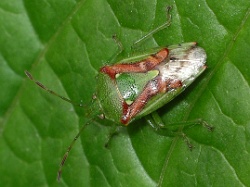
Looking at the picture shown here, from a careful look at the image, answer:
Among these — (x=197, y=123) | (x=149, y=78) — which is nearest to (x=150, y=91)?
(x=149, y=78)

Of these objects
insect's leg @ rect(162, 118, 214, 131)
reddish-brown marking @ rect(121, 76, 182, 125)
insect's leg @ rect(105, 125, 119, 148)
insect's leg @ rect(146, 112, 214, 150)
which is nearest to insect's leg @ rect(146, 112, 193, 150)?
insect's leg @ rect(146, 112, 214, 150)

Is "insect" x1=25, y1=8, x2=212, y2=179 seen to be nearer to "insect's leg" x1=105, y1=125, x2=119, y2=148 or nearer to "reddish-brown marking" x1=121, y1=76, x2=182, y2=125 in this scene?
"reddish-brown marking" x1=121, y1=76, x2=182, y2=125

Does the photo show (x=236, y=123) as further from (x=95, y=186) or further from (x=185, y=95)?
(x=95, y=186)

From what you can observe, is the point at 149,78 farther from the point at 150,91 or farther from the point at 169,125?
the point at 169,125

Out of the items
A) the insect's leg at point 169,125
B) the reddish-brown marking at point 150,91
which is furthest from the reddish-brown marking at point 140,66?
the insect's leg at point 169,125

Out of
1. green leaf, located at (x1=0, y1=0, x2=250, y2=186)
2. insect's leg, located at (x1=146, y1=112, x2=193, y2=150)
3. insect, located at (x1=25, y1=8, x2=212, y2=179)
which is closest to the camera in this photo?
green leaf, located at (x1=0, y1=0, x2=250, y2=186)

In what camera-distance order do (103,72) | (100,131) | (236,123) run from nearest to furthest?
(236,123) → (103,72) → (100,131)

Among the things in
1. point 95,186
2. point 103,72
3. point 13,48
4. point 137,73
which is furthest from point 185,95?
point 13,48
